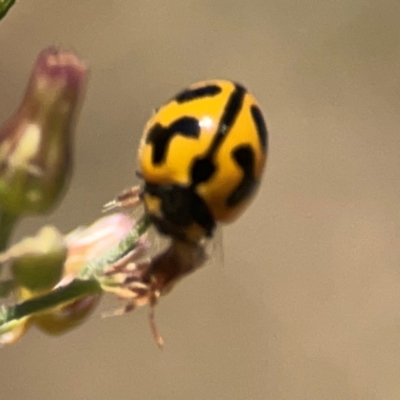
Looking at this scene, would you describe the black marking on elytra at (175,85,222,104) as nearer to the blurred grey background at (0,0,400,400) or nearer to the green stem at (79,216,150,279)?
the green stem at (79,216,150,279)

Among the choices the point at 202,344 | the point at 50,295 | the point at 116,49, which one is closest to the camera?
the point at 50,295

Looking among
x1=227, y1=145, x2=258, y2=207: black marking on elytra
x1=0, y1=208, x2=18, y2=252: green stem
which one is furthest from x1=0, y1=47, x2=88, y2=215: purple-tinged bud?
x1=227, y1=145, x2=258, y2=207: black marking on elytra

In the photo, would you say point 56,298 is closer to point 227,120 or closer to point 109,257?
point 109,257

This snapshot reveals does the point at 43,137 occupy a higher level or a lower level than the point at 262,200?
higher

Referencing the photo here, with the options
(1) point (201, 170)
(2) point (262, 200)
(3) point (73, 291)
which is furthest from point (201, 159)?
(2) point (262, 200)

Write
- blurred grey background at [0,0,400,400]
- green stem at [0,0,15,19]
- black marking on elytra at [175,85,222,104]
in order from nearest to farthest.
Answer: green stem at [0,0,15,19], black marking on elytra at [175,85,222,104], blurred grey background at [0,0,400,400]

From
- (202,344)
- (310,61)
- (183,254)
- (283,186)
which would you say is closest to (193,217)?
(183,254)

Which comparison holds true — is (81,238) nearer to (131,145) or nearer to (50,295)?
(50,295)
